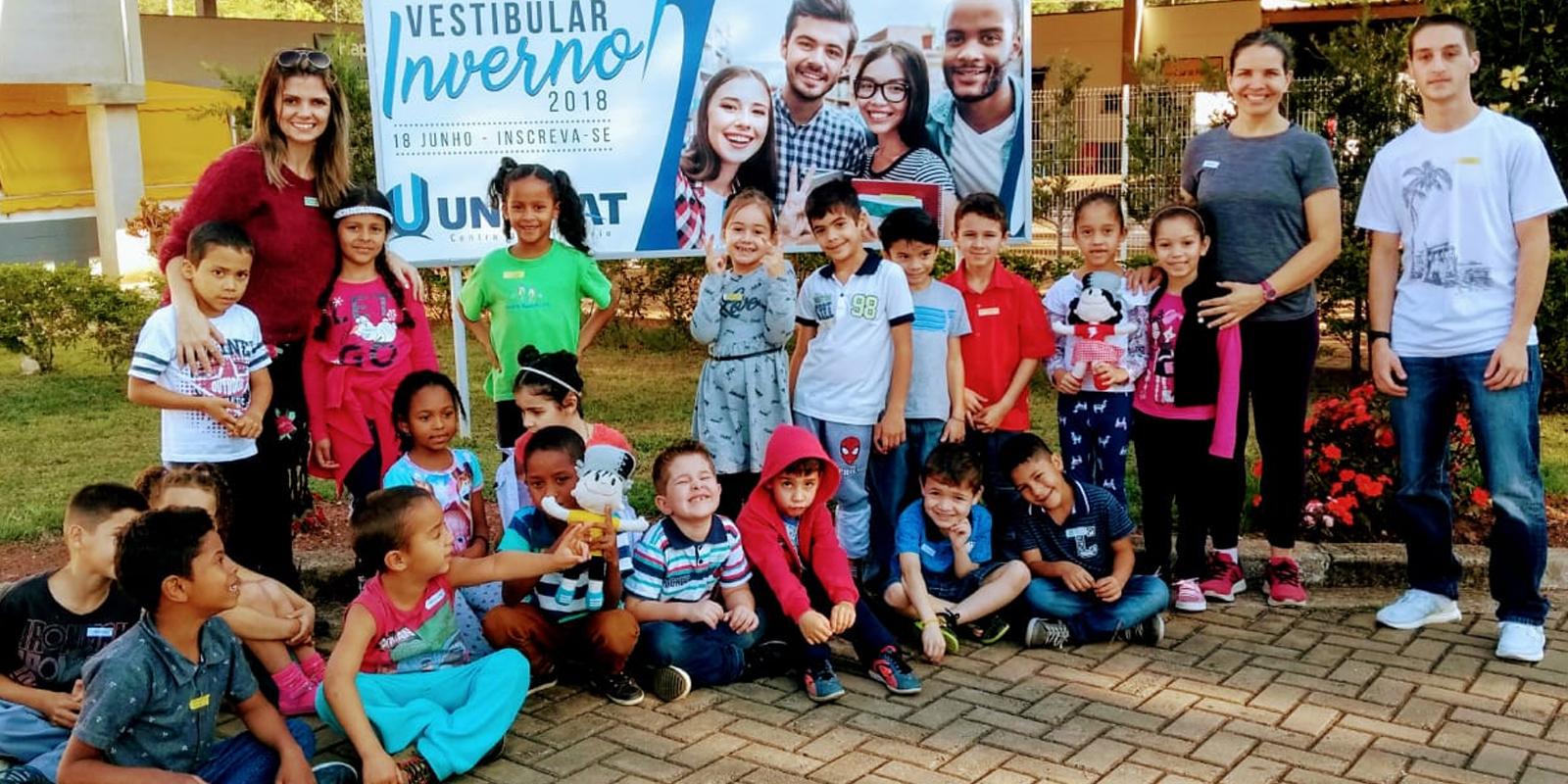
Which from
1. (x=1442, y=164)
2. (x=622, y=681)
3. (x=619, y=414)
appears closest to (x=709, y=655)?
(x=622, y=681)

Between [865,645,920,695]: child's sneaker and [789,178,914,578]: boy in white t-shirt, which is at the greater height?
[789,178,914,578]: boy in white t-shirt

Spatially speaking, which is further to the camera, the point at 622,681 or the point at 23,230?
the point at 23,230

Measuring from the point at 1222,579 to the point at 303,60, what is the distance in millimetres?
3602

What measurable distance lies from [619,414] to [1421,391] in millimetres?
4979

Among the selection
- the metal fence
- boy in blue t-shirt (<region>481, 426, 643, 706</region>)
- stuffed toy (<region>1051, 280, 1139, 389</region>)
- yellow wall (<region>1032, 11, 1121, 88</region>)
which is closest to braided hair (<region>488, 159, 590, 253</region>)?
boy in blue t-shirt (<region>481, 426, 643, 706</region>)

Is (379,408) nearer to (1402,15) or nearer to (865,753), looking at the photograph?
(865,753)

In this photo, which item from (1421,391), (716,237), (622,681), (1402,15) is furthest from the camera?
(1402,15)

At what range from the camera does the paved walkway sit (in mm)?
3668

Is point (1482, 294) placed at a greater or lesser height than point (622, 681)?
greater

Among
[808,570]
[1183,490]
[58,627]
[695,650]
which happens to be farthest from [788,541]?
[58,627]

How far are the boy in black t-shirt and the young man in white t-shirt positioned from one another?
386 centimetres

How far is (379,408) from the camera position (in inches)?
184

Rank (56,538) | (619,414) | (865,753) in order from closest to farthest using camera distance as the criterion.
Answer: (865,753) < (56,538) < (619,414)

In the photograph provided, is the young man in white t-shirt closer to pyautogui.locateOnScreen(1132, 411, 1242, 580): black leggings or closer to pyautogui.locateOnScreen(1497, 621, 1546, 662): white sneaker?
pyautogui.locateOnScreen(1497, 621, 1546, 662): white sneaker
